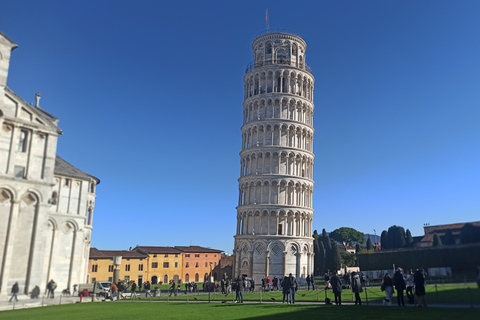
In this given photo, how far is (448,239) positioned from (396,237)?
3.93 m

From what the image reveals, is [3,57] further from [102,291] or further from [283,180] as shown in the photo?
[283,180]

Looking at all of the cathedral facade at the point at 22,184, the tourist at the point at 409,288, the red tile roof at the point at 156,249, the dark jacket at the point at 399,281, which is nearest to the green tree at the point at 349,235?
the red tile roof at the point at 156,249

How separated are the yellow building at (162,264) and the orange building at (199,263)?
1598 mm

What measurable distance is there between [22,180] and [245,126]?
4001 centimetres

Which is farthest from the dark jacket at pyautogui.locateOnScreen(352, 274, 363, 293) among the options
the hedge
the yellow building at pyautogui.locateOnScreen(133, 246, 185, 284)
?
the yellow building at pyautogui.locateOnScreen(133, 246, 185, 284)

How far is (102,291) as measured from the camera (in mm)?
37625

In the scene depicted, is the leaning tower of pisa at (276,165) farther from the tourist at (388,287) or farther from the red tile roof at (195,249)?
the tourist at (388,287)

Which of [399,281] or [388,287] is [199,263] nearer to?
[388,287]

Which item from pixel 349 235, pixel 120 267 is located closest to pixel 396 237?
pixel 120 267

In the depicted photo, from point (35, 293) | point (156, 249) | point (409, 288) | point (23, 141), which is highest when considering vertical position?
point (23, 141)

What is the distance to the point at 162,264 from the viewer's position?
8769 cm

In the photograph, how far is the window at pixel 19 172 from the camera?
29688mm

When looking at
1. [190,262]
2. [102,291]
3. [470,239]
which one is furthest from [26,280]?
[190,262]

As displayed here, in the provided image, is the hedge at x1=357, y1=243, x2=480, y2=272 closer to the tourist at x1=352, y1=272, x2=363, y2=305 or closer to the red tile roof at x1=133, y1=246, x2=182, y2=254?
the tourist at x1=352, y1=272, x2=363, y2=305
